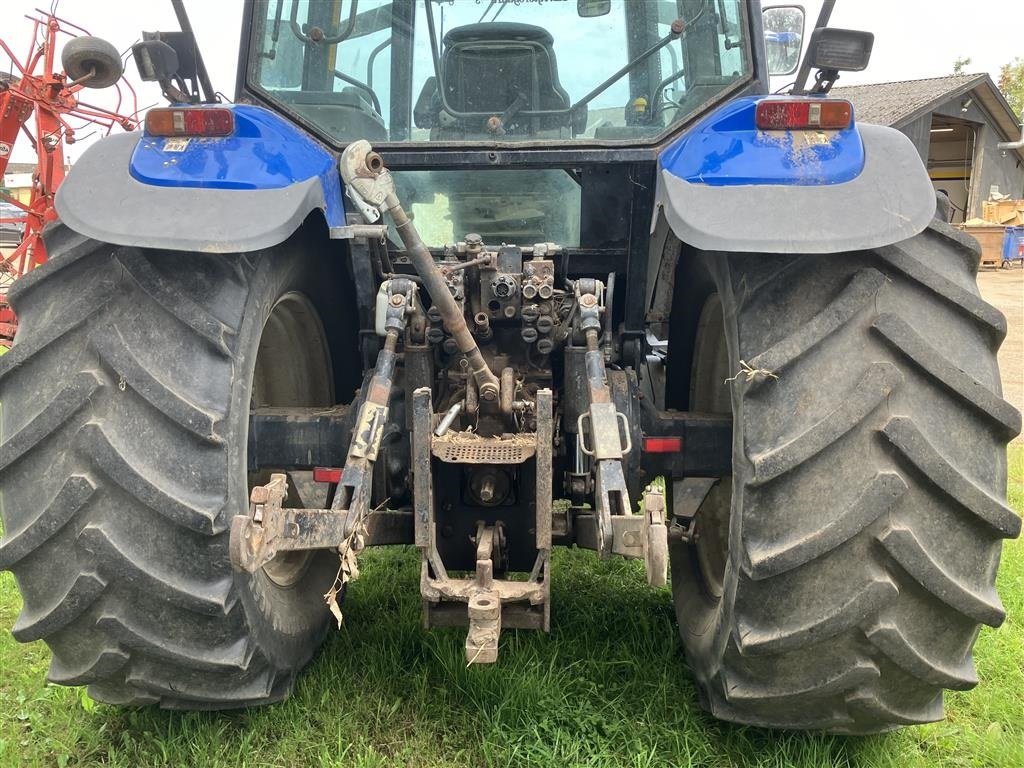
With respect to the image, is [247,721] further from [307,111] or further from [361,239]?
[307,111]

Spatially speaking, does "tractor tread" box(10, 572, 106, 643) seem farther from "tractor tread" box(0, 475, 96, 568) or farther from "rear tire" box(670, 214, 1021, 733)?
"rear tire" box(670, 214, 1021, 733)

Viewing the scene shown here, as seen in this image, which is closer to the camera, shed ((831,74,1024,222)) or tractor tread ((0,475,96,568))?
tractor tread ((0,475,96,568))

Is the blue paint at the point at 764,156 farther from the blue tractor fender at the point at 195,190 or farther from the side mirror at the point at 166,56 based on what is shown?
the side mirror at the point at 166,56

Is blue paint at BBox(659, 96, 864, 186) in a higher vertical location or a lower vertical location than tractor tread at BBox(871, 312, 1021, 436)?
higher

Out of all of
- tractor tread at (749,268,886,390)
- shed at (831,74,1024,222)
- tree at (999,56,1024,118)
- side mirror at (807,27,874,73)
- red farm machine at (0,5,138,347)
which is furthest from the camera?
tree at (999,56,1024,118)

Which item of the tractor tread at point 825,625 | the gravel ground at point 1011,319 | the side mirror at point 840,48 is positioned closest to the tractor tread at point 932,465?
the tractor tread at point 825,625

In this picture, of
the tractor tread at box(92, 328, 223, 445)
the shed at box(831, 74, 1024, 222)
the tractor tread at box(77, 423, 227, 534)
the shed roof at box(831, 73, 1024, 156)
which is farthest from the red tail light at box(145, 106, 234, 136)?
the shed at box(831, 74, 1024, 222)

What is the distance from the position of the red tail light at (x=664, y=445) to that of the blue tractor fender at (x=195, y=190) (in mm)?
1116

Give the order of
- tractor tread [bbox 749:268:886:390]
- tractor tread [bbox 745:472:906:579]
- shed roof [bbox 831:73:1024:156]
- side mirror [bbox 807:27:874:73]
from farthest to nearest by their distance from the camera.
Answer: shed roof [bbox 831:73:1024:156], side mirror [bbox 807:27:874:73], tractor tread [bbox 749:268:886:390], tractor tread [bbox 745:472:906:579]

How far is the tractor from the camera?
1.81 metres

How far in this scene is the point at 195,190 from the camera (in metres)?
1.99

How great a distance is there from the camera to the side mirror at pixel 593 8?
8.64 feet

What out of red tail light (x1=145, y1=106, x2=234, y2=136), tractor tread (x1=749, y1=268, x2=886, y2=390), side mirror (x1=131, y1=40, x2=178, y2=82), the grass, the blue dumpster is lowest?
the blue dumpster

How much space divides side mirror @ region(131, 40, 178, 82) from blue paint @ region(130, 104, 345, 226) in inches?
15.9
